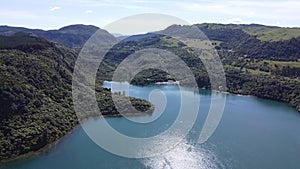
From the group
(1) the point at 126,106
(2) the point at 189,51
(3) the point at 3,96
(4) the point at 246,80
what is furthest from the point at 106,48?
(3) the point at 3,96

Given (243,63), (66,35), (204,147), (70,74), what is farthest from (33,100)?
(66,35)

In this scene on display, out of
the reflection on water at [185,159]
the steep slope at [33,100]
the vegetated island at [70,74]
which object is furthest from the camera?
the vegetated island at [70,74]

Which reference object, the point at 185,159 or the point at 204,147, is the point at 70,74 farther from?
the point at 185,159

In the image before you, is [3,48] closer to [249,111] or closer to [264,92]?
[249,111]

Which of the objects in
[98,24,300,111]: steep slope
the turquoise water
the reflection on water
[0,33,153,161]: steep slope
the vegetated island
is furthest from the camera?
[98,24,300,111]: steep slope

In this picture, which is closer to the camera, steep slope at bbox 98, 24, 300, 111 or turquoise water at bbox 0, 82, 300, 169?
turquoise water at bbox 0, 82, 300, 169

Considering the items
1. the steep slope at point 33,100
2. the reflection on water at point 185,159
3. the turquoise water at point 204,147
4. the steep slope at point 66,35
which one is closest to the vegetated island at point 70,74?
the steep slope at point 33,100

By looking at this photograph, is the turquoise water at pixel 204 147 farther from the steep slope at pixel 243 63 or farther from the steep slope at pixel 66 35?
the steep slope at pixel 66 35

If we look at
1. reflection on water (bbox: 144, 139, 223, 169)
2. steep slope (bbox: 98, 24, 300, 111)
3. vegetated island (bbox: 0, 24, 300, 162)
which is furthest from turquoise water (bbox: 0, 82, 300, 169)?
steep slope (bbox: 98, 24, 300, 111)

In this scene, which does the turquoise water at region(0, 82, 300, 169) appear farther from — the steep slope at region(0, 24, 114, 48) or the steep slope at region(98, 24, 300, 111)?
the steep slope at region(0, 24, 114, 48)
